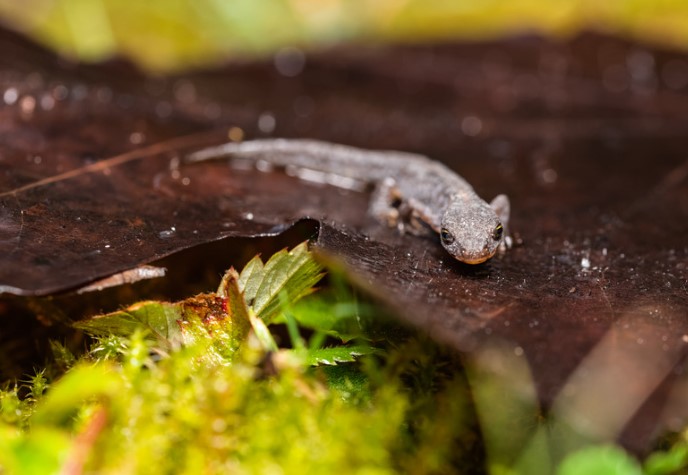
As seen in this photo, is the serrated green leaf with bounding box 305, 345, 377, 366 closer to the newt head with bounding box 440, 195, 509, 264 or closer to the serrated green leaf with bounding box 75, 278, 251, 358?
the serrated green leaf with bounding box 75, 278, 251, 358

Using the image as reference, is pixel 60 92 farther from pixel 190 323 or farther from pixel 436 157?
pixel 436 157

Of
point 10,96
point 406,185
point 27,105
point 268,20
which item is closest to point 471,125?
point 406,185

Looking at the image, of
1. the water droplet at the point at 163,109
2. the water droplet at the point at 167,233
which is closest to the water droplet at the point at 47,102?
the water droplet at the point at 163,109

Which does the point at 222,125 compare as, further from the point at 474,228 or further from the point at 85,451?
the point at 85,451

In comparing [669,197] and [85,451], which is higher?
[669,197]

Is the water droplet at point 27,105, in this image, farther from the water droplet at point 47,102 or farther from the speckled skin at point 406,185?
the speckled skin at point 406,185

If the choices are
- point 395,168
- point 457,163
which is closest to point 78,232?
point 395,168

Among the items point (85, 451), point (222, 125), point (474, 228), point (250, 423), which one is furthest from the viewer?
point (222, 125)
